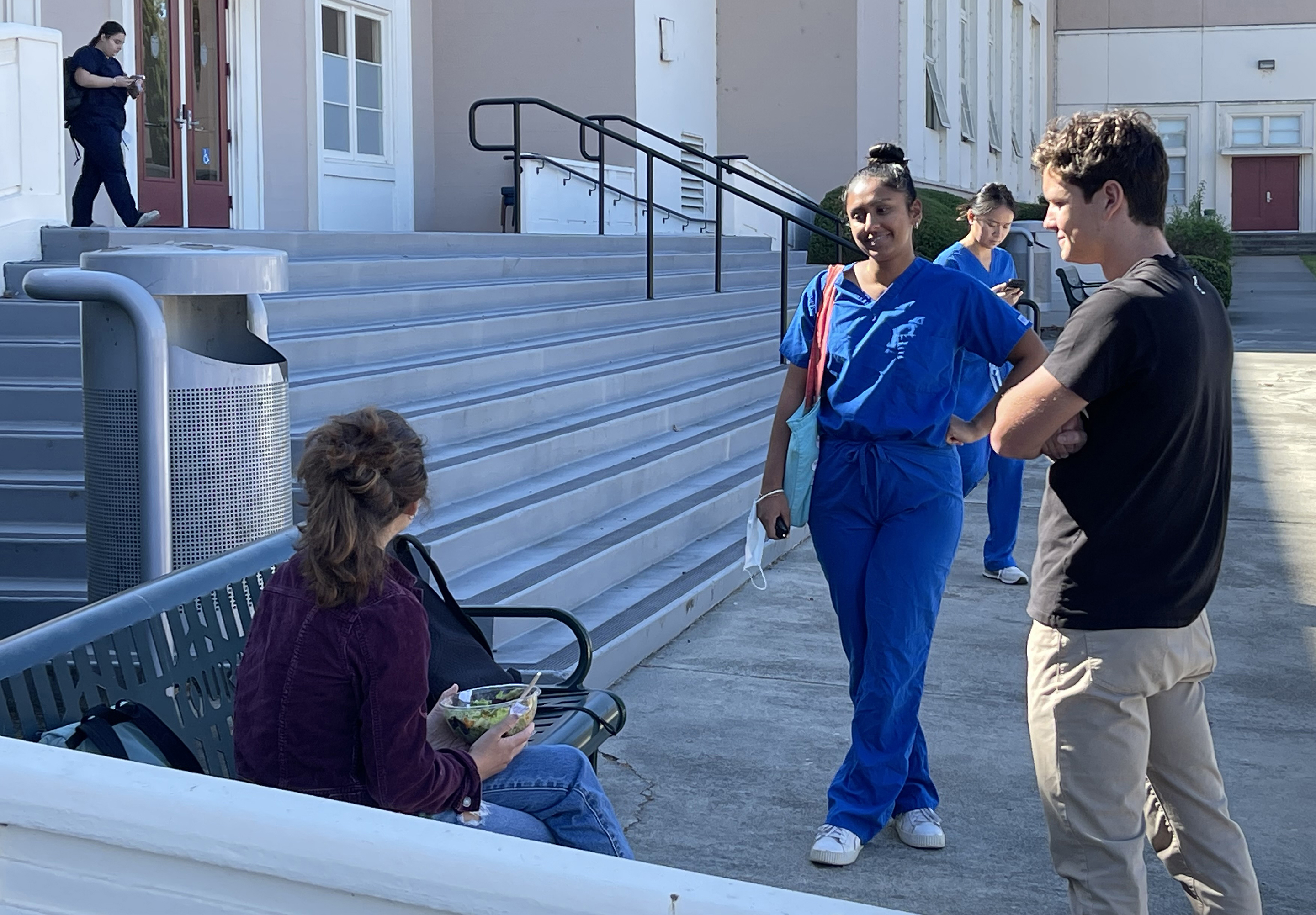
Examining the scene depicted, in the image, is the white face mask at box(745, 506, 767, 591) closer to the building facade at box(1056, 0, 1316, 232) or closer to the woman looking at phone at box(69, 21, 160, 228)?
the woman looking at phone at box(69, 21, 160, 228)

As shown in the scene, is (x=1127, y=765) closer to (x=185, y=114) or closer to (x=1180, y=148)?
(x=185, y=114)

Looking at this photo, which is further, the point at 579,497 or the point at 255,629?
the point at 579,497

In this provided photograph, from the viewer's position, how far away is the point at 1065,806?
284cm

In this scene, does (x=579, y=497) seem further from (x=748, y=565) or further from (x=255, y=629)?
(x=255, y=629)

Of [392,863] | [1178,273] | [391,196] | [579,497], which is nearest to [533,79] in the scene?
[391,196]

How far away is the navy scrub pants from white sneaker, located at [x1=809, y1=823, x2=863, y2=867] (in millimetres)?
7552

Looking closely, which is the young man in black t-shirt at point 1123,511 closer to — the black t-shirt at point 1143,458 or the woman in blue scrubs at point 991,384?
the black t-shirt at point 1143,458

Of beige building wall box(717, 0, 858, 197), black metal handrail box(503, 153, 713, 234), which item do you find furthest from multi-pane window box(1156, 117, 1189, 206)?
black metal handrail box(503, 153, 713, 234)

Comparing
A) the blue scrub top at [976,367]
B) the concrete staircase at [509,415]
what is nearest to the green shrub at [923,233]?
the concrete staircase at [509,415]

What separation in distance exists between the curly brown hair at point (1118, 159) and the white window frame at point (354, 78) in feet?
39.7

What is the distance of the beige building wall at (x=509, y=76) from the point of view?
1717cm

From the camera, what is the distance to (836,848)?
392 centimetres

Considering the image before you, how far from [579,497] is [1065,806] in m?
4.23

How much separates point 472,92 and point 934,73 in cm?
949
